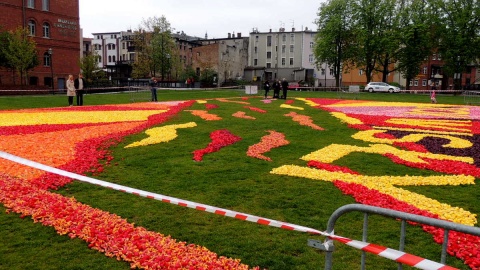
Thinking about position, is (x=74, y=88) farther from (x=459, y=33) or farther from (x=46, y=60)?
(x=459, y=33)

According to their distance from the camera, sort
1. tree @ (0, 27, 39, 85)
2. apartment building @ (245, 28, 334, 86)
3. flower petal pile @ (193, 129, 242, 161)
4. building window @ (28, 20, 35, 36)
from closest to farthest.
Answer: flower petal pile @ (193, 129, 242, 161) < tree @ (0, 27, 39, 85) < building window @ (28, 20, 35, 36) < apartment building @ (245, 28, 334, 86)

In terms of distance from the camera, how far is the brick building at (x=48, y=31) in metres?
51.4

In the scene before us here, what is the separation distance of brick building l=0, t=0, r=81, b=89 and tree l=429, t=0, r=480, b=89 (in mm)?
53559

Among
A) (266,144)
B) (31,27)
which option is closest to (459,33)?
(266,144)

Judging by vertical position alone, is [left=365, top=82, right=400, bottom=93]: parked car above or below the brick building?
below

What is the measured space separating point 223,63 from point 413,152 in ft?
279

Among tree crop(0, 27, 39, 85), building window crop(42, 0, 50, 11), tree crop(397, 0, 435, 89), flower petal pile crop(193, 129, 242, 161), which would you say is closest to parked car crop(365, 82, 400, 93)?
tree crop(397, 0, 435, 89)

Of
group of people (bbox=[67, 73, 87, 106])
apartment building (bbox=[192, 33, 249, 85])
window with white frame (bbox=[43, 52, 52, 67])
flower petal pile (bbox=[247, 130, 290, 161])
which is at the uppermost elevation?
apartment building (bbox=[192, 33, 249, 85])

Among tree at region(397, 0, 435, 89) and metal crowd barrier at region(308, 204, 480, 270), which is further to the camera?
tree at region(397, 0, 435, 89)

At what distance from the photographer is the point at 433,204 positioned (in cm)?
696

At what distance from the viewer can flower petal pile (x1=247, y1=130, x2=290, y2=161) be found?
1103cm

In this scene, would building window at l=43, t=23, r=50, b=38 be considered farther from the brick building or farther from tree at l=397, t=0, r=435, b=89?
tree at l=397, t=0, r=435, b=89

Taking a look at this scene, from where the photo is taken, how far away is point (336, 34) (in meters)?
67.6

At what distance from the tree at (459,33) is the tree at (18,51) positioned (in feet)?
180
